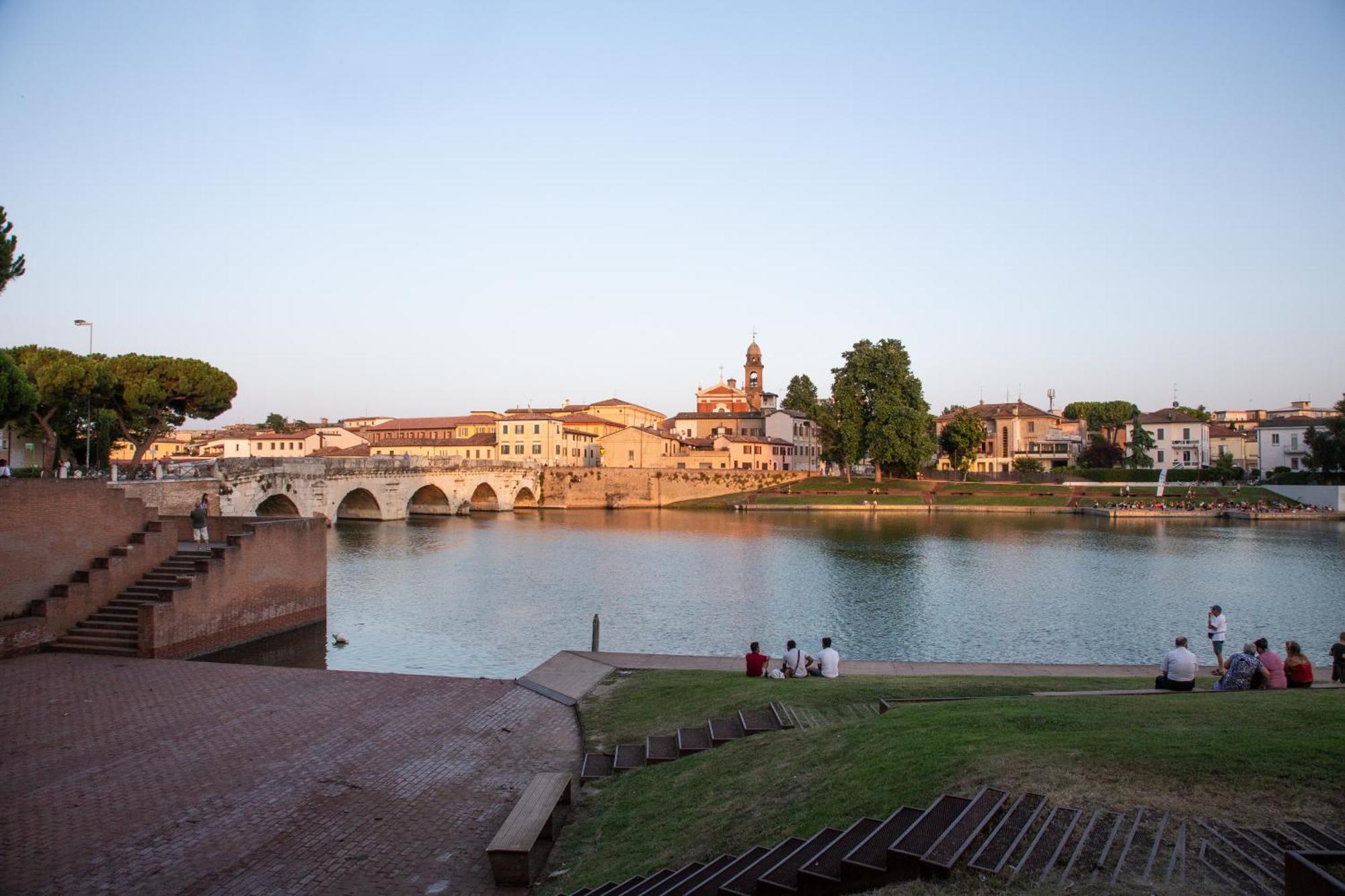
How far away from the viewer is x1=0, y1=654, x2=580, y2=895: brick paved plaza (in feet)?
33.2

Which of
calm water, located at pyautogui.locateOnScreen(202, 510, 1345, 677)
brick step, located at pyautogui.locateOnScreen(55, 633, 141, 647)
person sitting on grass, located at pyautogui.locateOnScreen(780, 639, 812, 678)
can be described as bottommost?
calm water, located at pyautogui.locateOnScreen(202, 510, 1345, 677)

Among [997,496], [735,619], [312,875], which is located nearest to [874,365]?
[997,496]

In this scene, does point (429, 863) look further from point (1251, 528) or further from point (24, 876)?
point (1251, 528)

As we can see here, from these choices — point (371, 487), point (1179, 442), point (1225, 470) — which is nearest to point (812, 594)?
point (371, 487)

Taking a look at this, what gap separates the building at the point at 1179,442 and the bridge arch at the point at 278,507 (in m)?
97.4

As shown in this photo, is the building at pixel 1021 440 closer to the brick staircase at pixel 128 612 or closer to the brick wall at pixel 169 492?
the brick wall at pixel 169 492

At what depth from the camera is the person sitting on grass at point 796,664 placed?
59.0 ft

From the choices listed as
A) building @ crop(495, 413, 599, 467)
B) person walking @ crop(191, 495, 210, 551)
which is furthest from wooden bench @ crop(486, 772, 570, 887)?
building @ crop(495, 413, 599, 467)

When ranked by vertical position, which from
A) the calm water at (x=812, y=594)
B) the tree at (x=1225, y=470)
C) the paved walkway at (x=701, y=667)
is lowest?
the calm water at (x=812, y=594)

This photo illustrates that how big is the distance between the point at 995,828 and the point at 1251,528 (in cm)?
7561

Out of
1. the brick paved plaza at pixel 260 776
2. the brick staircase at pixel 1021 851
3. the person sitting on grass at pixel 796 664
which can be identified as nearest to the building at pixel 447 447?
the brick paved plaza at pixel 260 776

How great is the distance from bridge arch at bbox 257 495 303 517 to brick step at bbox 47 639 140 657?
35.0 metres

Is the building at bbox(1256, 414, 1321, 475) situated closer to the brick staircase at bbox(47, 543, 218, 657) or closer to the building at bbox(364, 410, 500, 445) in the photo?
the building at bbox(364, 410, 500, 445)

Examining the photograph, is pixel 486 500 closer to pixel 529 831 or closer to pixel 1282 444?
pixel 529 831
